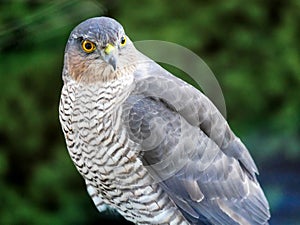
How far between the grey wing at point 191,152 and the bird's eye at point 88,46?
0.62 feet

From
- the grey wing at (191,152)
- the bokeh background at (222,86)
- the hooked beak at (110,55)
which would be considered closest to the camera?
the hooked beak at (110,55)

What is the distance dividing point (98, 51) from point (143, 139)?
33 centimetres

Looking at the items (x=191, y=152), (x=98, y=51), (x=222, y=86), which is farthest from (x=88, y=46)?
(x=222, y=86)

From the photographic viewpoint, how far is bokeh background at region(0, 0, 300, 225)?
14.8 ft

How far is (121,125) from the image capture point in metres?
2.60

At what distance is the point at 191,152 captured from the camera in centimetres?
279

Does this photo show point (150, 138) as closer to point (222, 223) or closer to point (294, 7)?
point (222, 223)

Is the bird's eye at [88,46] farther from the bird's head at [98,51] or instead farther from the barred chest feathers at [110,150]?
the barred chest feathers at [110,150]

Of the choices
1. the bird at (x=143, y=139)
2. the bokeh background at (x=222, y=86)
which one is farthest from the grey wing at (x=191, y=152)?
the bokeh background at (x=222, y=86)

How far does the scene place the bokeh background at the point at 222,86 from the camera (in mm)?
4508

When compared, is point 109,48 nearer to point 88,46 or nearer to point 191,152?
point 88,46

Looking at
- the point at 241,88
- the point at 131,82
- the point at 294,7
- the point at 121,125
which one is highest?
the point at 294,7

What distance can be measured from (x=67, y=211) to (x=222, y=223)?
77.2 inches

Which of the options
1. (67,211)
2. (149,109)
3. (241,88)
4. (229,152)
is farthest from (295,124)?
(149,109)
